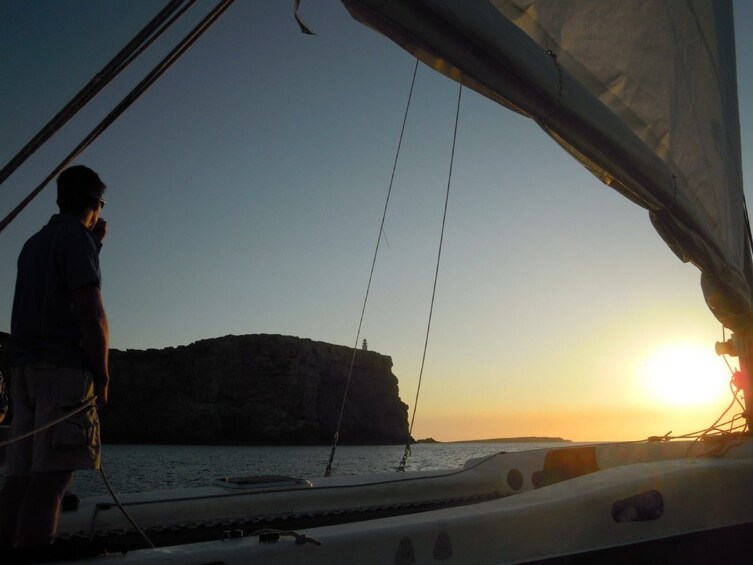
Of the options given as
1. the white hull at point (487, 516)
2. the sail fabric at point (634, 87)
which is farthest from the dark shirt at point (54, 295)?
the sail fabric at point (634, 87)

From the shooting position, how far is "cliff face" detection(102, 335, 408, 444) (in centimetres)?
8281

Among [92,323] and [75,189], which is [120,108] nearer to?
[75,189]

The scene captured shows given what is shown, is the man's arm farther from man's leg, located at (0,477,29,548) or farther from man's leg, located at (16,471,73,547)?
man's leg, located at (0,477,29,548)

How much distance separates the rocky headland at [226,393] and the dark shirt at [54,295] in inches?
3235

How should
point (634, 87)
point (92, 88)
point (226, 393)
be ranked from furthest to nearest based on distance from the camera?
point (226, 393)
point (634, 87)
point (92, 88)

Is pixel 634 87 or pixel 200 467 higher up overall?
pixel 634 87

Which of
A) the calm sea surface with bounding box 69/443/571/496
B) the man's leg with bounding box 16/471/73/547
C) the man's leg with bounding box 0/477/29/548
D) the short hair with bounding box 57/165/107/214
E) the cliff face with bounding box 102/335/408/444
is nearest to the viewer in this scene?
the man's leg with bounding box 16/471/73/547

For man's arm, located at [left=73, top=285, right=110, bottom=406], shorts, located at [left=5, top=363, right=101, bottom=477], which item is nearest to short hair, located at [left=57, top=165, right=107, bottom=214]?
man's arm, located at [left=73, top=285, right=110, bottom=406]

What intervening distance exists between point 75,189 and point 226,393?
280 ft

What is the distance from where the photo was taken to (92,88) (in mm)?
1940

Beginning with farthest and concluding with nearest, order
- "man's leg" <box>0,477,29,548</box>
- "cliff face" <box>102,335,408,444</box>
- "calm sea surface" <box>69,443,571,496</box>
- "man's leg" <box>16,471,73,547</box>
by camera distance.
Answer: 1. "cliff face" <box>102,335,408,444</box>
2. "calm sea surface" <box>69,443,571,496</box>
3. "man's leg" <box>0,477,29,548</box>
4. "man's leg" <box>16,471,73,547</box>

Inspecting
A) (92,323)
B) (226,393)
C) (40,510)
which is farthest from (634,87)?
(226,393)

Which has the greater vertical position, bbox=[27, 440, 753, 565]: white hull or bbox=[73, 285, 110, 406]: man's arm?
bbox=[73, 285, 110, 406]: man's arm

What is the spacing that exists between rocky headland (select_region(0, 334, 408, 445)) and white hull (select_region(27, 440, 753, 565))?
80444 mm
